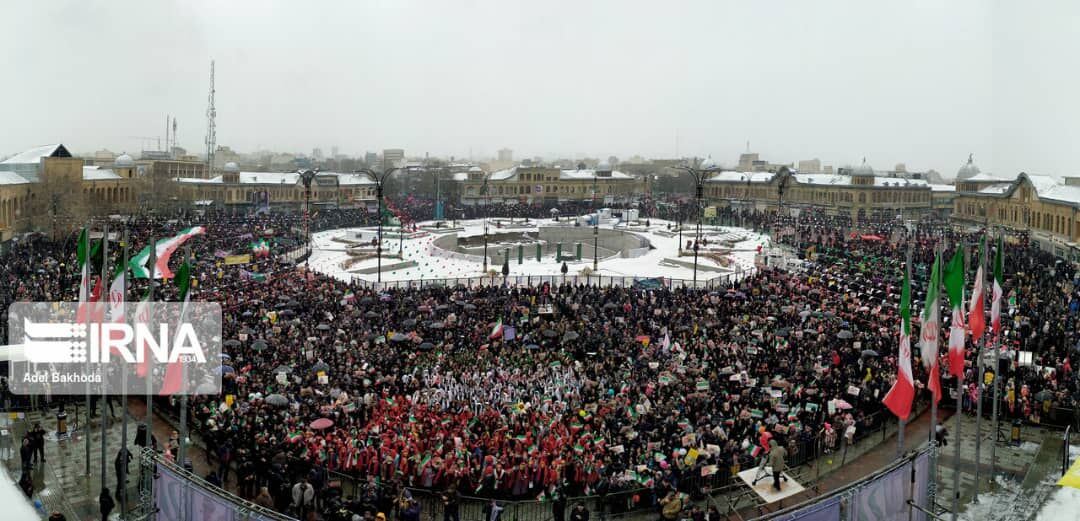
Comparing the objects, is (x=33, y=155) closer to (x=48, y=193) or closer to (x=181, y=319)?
(x=48, y=193)

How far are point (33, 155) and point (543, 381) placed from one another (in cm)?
6809

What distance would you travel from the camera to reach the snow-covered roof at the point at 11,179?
6081cm

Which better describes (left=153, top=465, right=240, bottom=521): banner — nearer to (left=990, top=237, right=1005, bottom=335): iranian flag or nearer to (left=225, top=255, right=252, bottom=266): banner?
(left=990, top=237, right=1005, bottom=335): iranian flag

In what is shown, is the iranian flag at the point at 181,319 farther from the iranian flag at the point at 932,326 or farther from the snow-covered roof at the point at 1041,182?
the snow-covered roof at the point at 1041,182

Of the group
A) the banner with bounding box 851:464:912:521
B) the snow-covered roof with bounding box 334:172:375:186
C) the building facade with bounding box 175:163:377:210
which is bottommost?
the banner with bounding box 851:464:912:521

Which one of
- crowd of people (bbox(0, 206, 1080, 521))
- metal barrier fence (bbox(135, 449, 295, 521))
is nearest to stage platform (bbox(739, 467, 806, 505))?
crowd of people (bbox(0, 206, 1080, 521))

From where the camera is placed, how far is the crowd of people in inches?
635

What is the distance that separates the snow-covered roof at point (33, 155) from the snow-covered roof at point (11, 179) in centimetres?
573

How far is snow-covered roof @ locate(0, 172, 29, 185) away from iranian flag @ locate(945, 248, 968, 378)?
66.2 metres

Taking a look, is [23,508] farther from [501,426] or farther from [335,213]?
[335,213]

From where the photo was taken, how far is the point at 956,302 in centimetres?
1506

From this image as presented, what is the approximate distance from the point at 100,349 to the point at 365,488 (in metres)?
8.24

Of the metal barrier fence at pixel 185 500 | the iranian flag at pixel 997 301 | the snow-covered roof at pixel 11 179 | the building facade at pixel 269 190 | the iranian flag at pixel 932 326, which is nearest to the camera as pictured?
the metal barrier fence at pixel 185 500

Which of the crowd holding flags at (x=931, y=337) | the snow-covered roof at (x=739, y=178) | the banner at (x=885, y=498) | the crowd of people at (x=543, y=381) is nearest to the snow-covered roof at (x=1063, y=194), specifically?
the crowd of people at (x=543, y=381)
